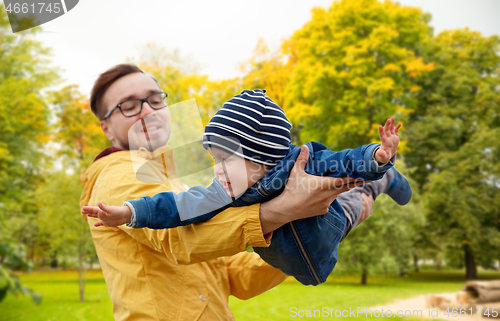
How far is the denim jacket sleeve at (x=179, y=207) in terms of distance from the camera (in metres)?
1.13

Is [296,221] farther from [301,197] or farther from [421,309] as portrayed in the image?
[421,309]

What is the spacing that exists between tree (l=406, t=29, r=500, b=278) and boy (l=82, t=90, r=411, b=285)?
49.4 feet

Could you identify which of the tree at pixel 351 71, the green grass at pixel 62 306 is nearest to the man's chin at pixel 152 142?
the green grass at pixel 62 306

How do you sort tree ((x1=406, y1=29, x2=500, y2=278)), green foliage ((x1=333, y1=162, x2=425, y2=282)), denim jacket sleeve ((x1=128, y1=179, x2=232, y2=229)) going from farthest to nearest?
tree ((x1=406, y1=29, x2=500, y2=278)) → green foliage ((x1=333, y1=162, x2=425, y2=282)) → denim jacket sleeve ((x1=128, y1=179, x2=232, y2=229))

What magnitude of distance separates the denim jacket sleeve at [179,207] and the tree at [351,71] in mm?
12073

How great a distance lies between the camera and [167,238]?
1243 mm

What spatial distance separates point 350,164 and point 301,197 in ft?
0.59

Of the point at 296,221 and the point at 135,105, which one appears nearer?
the point at 296,221

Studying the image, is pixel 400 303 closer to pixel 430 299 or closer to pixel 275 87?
pixel 430 299

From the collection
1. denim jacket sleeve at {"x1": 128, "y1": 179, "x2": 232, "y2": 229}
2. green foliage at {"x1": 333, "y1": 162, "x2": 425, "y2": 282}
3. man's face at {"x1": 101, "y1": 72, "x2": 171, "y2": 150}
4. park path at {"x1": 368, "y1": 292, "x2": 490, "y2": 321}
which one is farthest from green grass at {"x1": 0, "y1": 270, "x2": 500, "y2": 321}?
denim jacket sleeve at {"x1": 128, "y1": 179, "x2": 232, "y2": 229}

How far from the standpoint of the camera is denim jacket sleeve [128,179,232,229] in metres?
1.13

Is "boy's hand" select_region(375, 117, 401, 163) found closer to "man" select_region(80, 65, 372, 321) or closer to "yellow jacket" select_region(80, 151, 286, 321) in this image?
"man" select_region(80, 65, 372, 321)

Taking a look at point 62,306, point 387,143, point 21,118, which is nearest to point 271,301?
point 62,306

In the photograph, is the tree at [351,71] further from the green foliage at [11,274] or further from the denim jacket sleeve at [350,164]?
the green foliage at [11,274]
